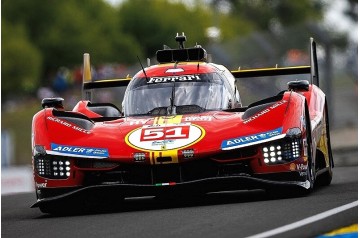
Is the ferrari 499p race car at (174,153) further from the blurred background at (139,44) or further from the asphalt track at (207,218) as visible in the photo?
the blurred background at (139,44)

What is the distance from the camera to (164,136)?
37.1 ft

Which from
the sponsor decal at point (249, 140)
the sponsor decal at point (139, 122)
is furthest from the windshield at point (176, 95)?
the sponsor decal at point (249, 140)

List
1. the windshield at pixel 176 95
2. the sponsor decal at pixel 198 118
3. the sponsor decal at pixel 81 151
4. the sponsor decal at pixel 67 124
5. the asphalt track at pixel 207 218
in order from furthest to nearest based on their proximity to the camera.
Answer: the windshield at pixel 176 95 → the sponsor decal at pixel 198 118 → the sponsor decal at pixel 67 124 → the sponsor decal at pixel 81 151 → the asphalt track at pixel 207 218

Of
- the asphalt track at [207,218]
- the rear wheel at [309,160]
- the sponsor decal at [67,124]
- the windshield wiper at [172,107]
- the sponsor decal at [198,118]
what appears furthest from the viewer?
the windshield wiper at [172,107]

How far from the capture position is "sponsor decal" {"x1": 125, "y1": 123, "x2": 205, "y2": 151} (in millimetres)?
11164

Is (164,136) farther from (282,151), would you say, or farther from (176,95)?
(176,95)

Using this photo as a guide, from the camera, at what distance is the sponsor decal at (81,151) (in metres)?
11.3

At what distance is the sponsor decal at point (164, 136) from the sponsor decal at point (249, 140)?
0.25 metres

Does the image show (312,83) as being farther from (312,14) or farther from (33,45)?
(312,14)

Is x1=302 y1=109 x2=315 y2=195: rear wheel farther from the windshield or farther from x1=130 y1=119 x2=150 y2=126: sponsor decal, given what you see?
x1=130 y1=119 x2=150 y2=126: sponsor decal

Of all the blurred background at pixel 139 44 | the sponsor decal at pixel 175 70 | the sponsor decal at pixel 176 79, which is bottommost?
the blurred background at pixel 139 44

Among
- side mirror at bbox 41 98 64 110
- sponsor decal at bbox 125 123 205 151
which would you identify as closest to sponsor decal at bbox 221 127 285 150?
sponsor decal at bbox 125 123 205 151

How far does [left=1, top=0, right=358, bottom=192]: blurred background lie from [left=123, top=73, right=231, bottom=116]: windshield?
5.00 metres

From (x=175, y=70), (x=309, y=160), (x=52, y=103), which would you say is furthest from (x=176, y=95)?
(x=309, y=160)
